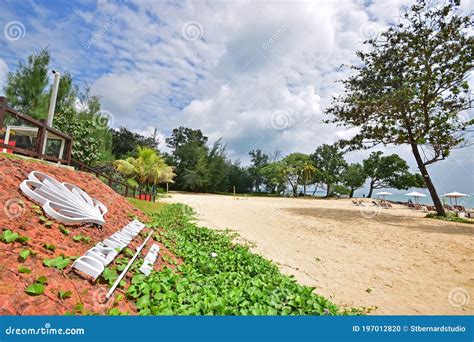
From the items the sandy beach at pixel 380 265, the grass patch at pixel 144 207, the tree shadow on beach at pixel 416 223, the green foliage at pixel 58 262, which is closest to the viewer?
the green foliage at pixel 58 262

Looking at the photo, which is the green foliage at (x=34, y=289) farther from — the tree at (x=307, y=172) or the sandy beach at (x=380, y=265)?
the tree at (x=307, y=172)

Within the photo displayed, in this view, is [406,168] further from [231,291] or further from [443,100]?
[231,291]

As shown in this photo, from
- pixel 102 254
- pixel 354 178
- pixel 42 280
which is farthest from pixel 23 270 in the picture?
pixel 354 178

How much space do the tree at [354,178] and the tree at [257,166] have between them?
56.1 feet

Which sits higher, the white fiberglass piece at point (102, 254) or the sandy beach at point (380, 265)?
the white fiberglass piece at point (102, 254)

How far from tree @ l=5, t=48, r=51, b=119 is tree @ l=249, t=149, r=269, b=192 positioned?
40.9 m

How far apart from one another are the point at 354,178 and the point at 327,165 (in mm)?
7017

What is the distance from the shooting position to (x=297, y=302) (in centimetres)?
331

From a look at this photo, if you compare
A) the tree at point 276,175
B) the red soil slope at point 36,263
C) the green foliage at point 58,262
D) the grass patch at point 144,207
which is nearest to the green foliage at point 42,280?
the red soil slope at point 36,263

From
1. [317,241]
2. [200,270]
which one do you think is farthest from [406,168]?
[200,270]

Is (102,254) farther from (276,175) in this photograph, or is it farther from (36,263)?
(276,175)

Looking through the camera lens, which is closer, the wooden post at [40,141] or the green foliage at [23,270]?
the green foliage at [23,270]

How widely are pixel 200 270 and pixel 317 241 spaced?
5.13 metres

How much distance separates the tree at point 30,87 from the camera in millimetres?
17578
